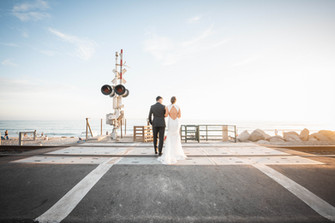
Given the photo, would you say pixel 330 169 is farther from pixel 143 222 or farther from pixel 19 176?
pixel 19 176

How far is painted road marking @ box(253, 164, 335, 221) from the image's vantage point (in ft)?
6.57

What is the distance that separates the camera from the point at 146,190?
2.54m

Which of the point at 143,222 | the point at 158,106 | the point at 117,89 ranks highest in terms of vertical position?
the point at 117,89

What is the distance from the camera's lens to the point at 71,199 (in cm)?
226

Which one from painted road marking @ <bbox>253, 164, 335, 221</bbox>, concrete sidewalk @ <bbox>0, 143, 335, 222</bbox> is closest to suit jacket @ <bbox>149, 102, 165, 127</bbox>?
concrete sidewalk @ <bbox>0, 143, 335, 222</bbox>

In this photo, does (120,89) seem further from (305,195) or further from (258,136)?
(258,136)

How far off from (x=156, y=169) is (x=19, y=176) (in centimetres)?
315

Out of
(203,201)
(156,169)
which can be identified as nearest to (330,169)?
(203,201)

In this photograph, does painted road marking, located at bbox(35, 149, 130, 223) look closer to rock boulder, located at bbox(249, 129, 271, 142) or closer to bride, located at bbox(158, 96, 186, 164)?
bride, located at bbox(158, 96, 186, 164)

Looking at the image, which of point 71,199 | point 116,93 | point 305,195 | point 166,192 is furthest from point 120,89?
point 305,195

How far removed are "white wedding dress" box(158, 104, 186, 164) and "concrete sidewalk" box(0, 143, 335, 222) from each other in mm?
492

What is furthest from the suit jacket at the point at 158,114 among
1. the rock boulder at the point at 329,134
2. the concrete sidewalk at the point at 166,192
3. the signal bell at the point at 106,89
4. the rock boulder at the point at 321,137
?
the rock boulder at the point at 329,134

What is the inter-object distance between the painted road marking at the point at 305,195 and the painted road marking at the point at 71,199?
12.6 ft

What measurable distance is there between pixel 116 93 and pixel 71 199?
727 centimetres
